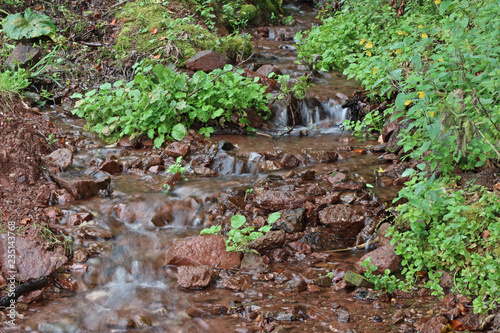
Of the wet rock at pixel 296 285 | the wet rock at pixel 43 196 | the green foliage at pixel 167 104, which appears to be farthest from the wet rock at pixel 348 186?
the wet rock at pixel 43 196

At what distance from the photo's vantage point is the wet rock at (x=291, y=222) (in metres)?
4.38

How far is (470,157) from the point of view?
4.07 meters

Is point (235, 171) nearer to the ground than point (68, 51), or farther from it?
nearer to the ground

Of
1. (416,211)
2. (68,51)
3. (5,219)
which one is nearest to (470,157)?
(416,211)

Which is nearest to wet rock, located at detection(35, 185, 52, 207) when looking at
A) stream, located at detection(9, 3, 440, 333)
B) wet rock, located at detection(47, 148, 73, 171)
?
stream, located at detection(9, 3, 440, 333)

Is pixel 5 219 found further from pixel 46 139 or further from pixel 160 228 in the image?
pixel 46 139

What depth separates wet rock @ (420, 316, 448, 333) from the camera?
117 inches

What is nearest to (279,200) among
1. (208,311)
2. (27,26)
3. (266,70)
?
(208,311)

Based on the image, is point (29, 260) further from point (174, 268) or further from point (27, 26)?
point (27, 26)

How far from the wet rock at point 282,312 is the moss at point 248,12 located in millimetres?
9582

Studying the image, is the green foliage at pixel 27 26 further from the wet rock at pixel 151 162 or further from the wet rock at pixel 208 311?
the wet rock at pixel 208 311

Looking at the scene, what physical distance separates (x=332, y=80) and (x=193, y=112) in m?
3.29

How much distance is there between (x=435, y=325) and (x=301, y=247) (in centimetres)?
147

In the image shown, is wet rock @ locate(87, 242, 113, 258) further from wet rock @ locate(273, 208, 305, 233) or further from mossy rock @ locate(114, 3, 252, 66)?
mossy rock @ locate(114, 3, 252, 66)
